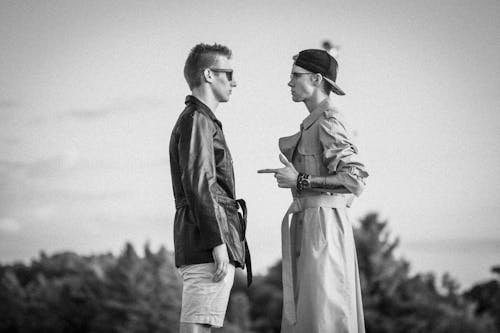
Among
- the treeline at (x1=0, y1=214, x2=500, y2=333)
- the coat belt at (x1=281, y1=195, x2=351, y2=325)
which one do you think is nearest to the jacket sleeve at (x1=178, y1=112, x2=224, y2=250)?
the coat belt at (x1=281, y1=195, x2=351, y2=325)

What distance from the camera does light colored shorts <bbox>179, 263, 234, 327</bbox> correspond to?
4.95 m

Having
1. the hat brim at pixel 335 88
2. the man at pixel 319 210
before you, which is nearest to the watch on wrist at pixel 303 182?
the man at pixel 319 210

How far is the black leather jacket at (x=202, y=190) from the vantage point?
16.4ft

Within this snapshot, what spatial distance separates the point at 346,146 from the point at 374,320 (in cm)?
3672

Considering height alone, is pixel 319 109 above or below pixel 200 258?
above

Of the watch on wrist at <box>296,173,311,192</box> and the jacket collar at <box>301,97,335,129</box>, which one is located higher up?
the jacket collar at <box>301,97,335,129</box>

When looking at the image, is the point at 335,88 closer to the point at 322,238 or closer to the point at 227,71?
the point at 227,71

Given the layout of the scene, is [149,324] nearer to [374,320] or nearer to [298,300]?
[374,320]

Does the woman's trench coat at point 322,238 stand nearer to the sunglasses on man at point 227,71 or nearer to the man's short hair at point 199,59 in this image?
the sunglasses on man at point 227,71

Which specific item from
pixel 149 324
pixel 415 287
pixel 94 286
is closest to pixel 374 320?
pixel 415 287

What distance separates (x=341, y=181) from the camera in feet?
17.4

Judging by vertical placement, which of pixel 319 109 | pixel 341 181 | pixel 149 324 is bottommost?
pixel 149 324

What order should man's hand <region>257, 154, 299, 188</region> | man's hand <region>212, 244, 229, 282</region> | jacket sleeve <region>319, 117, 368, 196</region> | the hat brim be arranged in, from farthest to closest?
the hat brim, man's hand <region>257, 154, 299, 188</region>, jacket sleeve <region>319, 117, 368, 196</region>, man's hand <region>212, 244, 229, 282</region>

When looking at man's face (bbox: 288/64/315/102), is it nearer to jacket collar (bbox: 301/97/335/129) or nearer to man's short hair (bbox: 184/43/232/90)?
jacket collar (bbox: 301/97/335/129)
